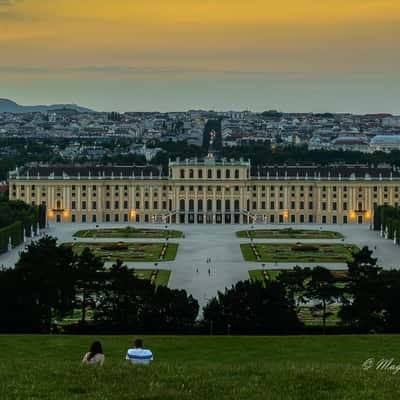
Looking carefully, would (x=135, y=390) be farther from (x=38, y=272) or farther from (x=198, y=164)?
(x=198, y=164)

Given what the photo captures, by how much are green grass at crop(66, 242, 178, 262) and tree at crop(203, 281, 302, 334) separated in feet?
91.8

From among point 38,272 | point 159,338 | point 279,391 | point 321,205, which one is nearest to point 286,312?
point 38,272

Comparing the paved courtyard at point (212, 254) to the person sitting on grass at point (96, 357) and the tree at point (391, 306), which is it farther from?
the person sitting on grass at point (96, 357)

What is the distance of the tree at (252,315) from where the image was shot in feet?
109

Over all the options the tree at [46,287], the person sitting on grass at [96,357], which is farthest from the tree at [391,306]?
the person sitting on grass at [96,357]

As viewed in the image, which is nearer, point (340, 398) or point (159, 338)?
point (340, 398)

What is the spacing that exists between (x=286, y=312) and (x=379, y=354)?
1280 cm

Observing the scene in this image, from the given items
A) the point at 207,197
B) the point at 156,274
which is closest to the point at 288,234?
the point at 207,197

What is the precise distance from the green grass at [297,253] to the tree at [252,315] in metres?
27.5

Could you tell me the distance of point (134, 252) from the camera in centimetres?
6650

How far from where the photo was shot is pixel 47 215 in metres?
91.3

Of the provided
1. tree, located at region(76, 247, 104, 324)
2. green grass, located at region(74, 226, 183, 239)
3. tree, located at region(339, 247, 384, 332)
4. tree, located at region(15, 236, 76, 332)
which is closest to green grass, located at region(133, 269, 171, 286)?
tree, located at region(15, 236, 76, 332)

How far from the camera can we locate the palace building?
9231cm

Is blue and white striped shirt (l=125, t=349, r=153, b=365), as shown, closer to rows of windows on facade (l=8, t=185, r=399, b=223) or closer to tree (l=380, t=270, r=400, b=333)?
tree (l=380, t=270, r=400, b=333)
